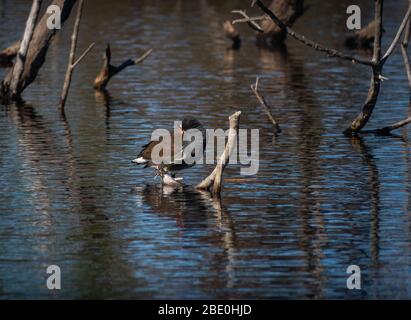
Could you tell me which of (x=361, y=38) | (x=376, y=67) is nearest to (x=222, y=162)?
(x=376, y=67)

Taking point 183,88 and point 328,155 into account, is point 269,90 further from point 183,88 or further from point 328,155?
point 328,155

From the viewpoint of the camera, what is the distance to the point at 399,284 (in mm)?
13664

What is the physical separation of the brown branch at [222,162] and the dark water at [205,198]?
31cm

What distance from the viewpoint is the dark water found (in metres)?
14.0

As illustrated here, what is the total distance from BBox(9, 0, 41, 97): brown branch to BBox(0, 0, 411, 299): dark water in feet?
2.50

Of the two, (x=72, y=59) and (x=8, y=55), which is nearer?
(x=72, y=59)

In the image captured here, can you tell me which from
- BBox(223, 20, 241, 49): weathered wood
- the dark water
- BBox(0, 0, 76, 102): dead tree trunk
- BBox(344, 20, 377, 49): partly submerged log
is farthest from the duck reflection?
BBox(223, 20, 241, 49): weathered wood

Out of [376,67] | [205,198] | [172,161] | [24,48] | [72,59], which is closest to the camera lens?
→ [205,198]

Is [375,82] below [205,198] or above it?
above

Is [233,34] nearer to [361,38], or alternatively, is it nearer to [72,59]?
[361,38]

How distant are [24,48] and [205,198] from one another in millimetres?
11263

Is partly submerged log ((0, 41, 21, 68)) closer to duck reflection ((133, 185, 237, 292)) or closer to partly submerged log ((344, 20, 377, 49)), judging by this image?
partly submerged log ((344, 20, 377, 49))

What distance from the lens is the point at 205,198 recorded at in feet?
61.3

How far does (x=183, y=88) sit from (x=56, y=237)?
17453 mm
